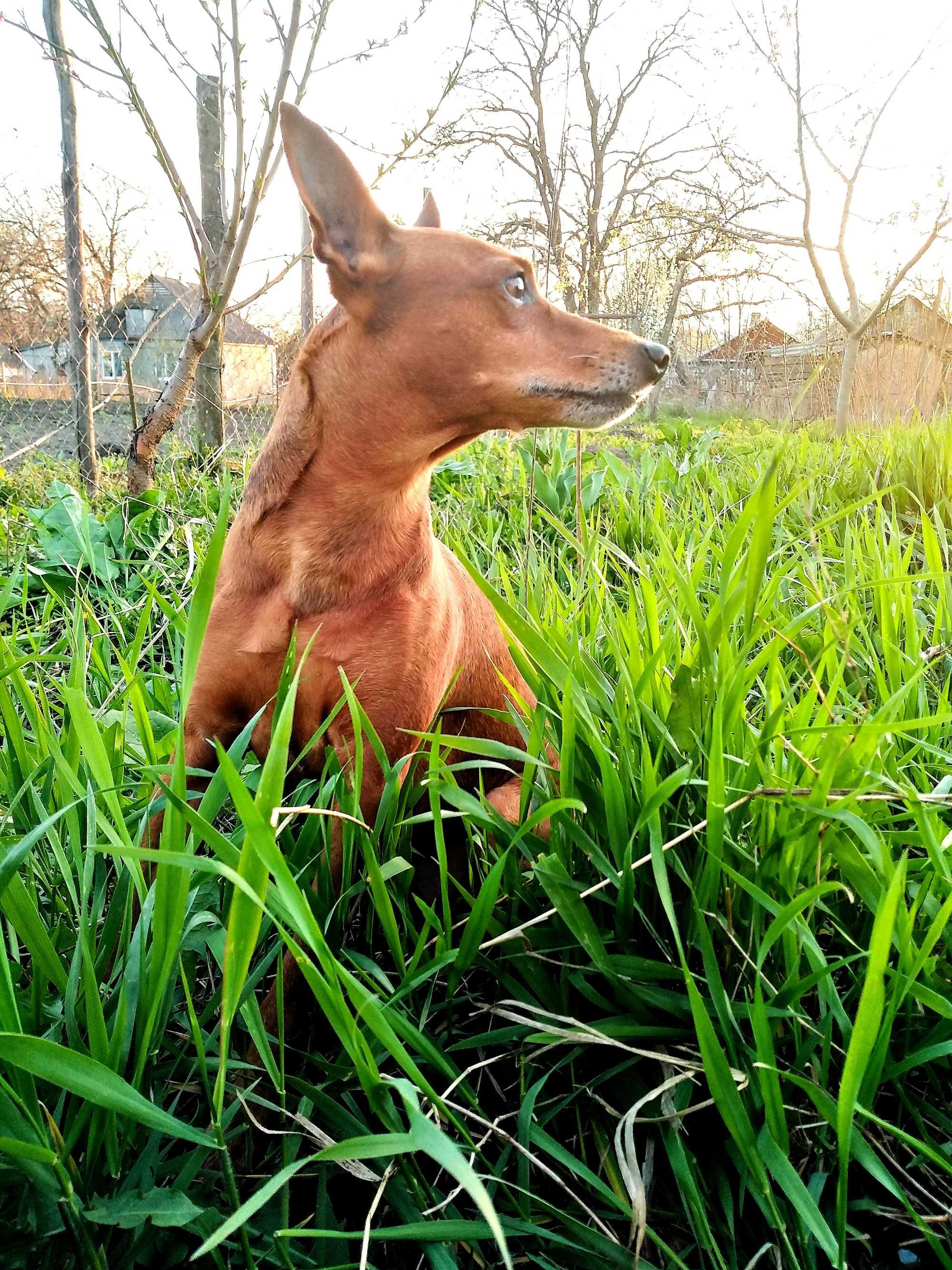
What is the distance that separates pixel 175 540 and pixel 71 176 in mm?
2409

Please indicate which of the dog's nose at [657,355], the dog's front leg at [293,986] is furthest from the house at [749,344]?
the dog's front leg at [293,986]

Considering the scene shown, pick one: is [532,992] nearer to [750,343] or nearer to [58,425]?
[58,425]

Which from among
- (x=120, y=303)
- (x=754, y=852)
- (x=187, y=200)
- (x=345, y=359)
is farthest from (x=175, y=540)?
(x=120, y=303)

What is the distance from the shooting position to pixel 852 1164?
921 millimetres

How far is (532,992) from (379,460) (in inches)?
40.6

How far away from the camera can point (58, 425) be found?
5367 millimetres

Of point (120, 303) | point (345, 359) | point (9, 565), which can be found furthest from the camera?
point (120, 303)

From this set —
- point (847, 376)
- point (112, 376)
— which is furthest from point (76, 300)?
point (847, 376)

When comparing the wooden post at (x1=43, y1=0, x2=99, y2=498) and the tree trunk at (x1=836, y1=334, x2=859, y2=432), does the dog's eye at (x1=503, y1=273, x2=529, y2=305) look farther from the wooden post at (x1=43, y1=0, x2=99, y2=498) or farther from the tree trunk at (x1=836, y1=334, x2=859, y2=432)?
the tree trunk at (x1=836, y1=334, x2=859, y2=432)

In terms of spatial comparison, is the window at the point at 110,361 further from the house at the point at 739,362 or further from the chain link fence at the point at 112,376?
the house at the point at 739,362

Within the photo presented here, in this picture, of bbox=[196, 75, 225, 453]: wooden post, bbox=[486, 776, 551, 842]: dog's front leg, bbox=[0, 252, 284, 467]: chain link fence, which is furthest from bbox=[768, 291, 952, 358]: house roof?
bbox=[486, 776, 551, 842]: dog's front leg

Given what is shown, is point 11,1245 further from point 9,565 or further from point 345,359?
point 9,565

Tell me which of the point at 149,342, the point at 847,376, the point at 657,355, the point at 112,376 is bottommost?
the point at 657,355

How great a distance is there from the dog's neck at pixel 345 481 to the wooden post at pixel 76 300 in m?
2.81
